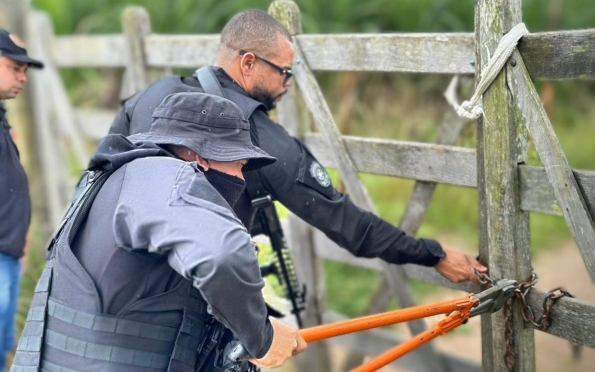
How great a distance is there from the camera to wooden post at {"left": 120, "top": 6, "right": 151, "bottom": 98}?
455 cm

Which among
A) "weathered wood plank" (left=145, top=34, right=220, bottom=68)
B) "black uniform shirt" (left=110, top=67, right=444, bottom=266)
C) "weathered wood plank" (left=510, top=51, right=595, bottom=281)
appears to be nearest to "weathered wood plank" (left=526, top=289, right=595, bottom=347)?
"weathered wood plank" (left=510, top=51, right=595, bottom=281)

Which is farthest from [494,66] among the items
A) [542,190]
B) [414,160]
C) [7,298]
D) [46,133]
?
[46,133]

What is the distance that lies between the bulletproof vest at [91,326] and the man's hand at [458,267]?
1133 mm

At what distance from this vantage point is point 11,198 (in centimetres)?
352

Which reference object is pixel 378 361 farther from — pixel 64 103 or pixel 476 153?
pixel 64 103

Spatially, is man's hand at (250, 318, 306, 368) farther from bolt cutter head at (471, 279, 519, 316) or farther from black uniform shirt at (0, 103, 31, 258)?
black uniform shirt at (0, 103, 31, 258)

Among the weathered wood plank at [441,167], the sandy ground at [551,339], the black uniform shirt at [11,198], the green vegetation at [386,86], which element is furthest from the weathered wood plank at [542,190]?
the green vegetation at [386,86]

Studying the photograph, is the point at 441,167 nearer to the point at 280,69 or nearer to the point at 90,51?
the point at 280,69

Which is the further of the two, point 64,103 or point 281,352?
point 64,103

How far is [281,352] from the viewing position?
88.2 inches

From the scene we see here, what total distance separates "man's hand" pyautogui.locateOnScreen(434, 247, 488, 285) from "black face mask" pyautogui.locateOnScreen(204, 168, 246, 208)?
40.9 inches

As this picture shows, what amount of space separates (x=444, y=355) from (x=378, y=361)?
139 cm

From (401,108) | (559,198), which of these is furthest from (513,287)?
(401,108)

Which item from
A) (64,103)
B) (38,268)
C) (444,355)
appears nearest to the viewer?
(444,355)
